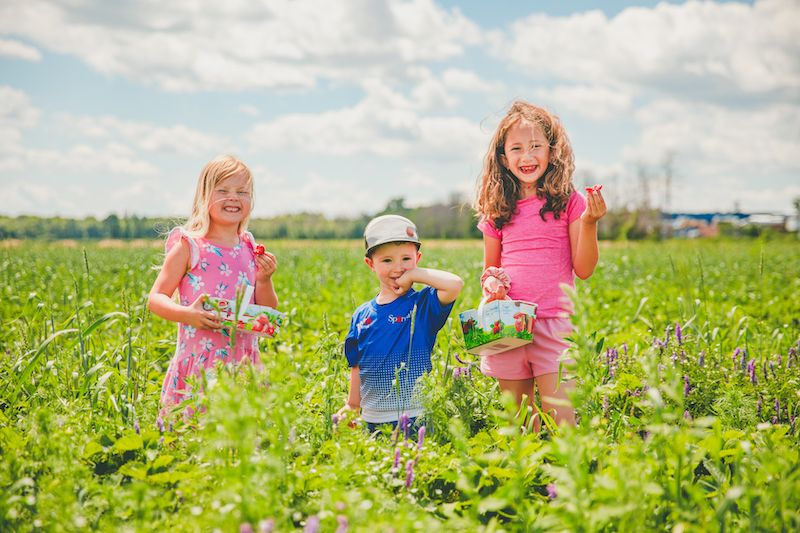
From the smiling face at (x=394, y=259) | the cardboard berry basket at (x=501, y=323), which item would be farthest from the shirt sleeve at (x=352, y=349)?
the cardboard berry basket at (x=501, y=323)

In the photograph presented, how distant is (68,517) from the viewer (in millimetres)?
1317

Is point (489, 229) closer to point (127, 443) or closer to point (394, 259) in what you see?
point (394, 259)

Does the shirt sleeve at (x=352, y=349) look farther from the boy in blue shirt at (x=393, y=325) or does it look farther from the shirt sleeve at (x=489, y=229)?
the shirt sleeve at (x=489, y=229)

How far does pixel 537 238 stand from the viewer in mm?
2719

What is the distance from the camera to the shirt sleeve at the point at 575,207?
8.73 ft

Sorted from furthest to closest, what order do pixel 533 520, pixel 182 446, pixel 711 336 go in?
pixel 711 336 → pixel 182 446 → pixel 533 520

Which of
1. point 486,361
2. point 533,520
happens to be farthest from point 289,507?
point 486,361

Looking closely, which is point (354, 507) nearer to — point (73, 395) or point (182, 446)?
point (182, 446)

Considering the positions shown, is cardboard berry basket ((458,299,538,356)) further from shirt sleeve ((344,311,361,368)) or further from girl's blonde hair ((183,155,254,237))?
girl's blonde hair ((183,155,254,237))

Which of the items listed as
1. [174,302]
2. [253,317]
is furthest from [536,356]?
[174,302]

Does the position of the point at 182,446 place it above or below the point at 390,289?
below

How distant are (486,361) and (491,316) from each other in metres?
0.52

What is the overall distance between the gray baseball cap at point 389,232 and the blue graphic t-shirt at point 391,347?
12.0 inches

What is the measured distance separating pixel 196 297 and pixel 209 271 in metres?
0.15
